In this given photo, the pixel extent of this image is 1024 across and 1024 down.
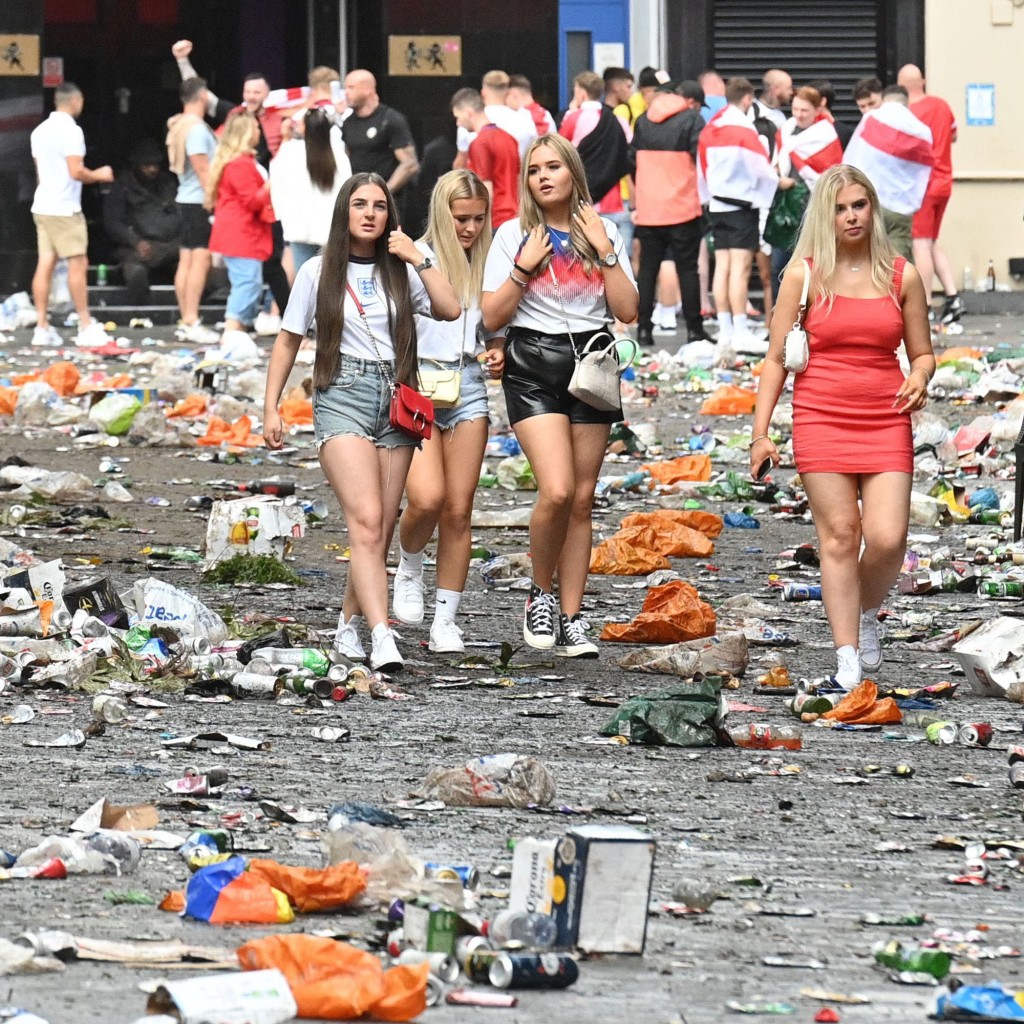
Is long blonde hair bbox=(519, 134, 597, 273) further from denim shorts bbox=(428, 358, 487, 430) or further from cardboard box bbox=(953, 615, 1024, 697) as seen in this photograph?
cardboard box bbox=(953, 615, 1024, 697)

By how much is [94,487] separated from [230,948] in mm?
8170

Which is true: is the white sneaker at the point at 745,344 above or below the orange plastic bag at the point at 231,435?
above

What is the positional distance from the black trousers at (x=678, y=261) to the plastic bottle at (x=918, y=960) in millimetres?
13382

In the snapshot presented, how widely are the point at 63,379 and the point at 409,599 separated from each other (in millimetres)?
7836

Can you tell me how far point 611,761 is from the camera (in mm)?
6113

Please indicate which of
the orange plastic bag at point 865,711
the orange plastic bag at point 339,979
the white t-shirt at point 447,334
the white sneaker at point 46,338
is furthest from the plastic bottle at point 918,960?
the white sneaker at point 46,338

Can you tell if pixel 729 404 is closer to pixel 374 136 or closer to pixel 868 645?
pixel 374 136

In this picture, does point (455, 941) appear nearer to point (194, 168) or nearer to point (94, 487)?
point (94, 487)

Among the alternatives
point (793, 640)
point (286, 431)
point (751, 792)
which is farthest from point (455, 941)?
point (286, 431)

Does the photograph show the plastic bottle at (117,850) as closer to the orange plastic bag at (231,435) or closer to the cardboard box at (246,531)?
the cardboard box at (246,531)

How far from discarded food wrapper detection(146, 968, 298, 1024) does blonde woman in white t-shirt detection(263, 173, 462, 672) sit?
3477mm

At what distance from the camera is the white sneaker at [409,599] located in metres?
8.17

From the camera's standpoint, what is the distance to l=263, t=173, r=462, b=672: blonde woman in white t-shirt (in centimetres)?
736

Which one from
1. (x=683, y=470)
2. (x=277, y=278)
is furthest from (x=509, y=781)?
(x=277, y=278)
